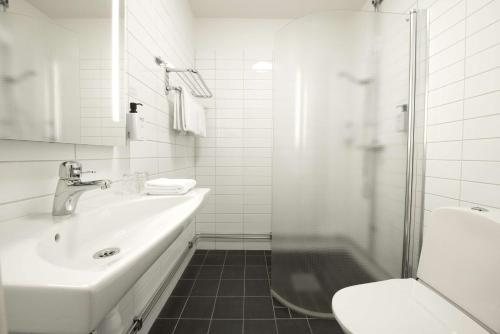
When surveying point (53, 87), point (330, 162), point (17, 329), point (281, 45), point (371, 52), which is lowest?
point (17, 329)

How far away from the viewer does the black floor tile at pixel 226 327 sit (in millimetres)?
1356

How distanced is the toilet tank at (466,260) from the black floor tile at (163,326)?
138 cm

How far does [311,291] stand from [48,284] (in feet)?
4.69

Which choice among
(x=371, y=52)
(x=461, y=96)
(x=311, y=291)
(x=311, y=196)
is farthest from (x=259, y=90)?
(x=311, y=291)

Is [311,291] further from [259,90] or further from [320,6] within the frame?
[320,6]

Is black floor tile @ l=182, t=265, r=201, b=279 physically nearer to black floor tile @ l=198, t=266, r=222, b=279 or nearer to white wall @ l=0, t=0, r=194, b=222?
black floor tile @ l=198, t=266, r=222, b=279

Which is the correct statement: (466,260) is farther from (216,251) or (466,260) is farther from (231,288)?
(216,251)

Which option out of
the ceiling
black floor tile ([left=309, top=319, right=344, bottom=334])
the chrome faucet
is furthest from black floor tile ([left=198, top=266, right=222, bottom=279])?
the ceiling

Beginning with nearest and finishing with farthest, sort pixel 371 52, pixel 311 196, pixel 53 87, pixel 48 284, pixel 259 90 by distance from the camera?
pixel 48 284 < pixel 53 87 < pixel 371 52 < pixel 311 196 < pixel 259 90

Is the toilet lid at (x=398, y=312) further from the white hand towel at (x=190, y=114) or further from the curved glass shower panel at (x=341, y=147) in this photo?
the white hand towel at (x=190, y=114)

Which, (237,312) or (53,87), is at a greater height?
(53,87)

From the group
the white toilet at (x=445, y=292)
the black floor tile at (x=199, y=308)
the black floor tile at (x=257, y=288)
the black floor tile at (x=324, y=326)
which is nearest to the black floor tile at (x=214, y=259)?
the black floor tile at (x=257, y=288)

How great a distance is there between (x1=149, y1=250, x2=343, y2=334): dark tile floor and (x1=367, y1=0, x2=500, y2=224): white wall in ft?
3.42

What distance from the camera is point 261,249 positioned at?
2.54 metres
